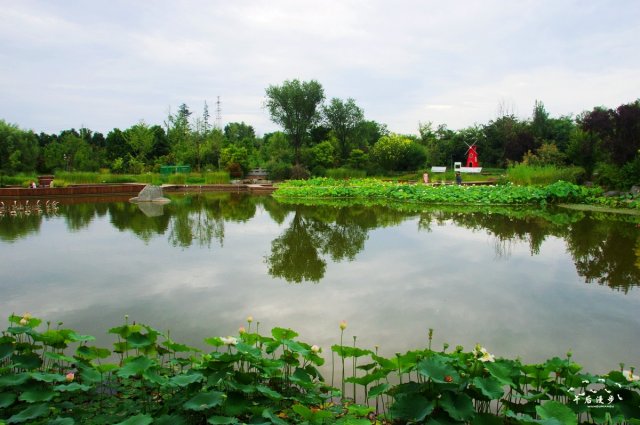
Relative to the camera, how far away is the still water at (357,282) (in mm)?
4230

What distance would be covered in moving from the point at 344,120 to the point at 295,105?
4713mm

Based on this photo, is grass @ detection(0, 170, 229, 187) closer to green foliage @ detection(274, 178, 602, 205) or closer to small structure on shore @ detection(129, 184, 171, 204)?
small structure on shore @ detection(129, 184, 171, 204)

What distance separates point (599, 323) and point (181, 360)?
13.1ft

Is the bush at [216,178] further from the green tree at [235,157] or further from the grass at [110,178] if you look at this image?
the green tree at [235,157]

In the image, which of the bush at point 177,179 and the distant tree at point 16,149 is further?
the bush at point 177,179

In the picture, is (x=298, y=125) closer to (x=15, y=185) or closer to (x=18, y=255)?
(x=15, y=185)

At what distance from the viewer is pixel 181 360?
306 cm

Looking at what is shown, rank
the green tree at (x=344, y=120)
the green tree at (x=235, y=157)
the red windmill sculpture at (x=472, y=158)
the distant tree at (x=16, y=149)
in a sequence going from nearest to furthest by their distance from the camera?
the distant tree at (x=16, y=149) → the red windmill sculpture at (x=472, y=158) → the green tree at (x=235, y=157) → the green tree at (x=344, y=120)

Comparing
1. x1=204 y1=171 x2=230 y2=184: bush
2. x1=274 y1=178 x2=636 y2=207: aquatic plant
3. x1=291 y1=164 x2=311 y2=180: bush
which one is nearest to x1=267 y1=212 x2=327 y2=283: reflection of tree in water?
x1=274 y1=178 x2=636 y2=207: aquatic plant

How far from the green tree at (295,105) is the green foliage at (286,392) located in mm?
33207

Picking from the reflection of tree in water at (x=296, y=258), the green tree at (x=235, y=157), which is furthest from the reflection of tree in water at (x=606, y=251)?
the green tree at (x=235, y=157)

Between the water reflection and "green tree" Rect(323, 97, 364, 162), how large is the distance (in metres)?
22.2

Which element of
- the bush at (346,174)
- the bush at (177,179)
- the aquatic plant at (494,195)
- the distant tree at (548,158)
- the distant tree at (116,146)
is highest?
the distant tree at (116,146)

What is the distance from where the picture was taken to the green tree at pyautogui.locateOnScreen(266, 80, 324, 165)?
36.2 metres
